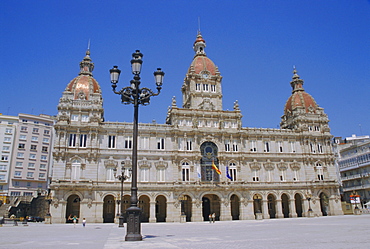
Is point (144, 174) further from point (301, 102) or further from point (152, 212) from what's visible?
point (301, 102)

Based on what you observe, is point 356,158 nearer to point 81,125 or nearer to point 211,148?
point 211,148

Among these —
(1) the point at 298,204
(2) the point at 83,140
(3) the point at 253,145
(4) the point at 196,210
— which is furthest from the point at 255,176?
(2) the point at 83,140

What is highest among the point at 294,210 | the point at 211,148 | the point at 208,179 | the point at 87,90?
the point at 87,90

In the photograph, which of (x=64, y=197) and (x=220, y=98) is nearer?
(x=64, y=197)

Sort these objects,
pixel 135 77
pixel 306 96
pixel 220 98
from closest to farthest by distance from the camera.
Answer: pixel 135 77
pixel 220 98
pixel 306 96

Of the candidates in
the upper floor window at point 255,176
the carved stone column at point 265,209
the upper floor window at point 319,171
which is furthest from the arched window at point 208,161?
the upper floor window at point 319,171

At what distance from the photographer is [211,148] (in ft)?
198

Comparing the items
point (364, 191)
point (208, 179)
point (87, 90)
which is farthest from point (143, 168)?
point (364, 191)

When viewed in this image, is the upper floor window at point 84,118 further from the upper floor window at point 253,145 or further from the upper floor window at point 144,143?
the upper floor window at point 253,145

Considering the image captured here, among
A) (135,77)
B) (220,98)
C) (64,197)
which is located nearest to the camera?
(135,77)

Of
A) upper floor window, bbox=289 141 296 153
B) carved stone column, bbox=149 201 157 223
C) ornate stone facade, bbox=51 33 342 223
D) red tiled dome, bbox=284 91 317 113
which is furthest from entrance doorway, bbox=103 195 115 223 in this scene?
red tiled dome, bbox=284 91 317 113

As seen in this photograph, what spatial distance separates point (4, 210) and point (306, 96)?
215ft

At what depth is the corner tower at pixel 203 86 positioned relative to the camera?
2525 inches

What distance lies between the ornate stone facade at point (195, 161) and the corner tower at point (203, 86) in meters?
0.20
